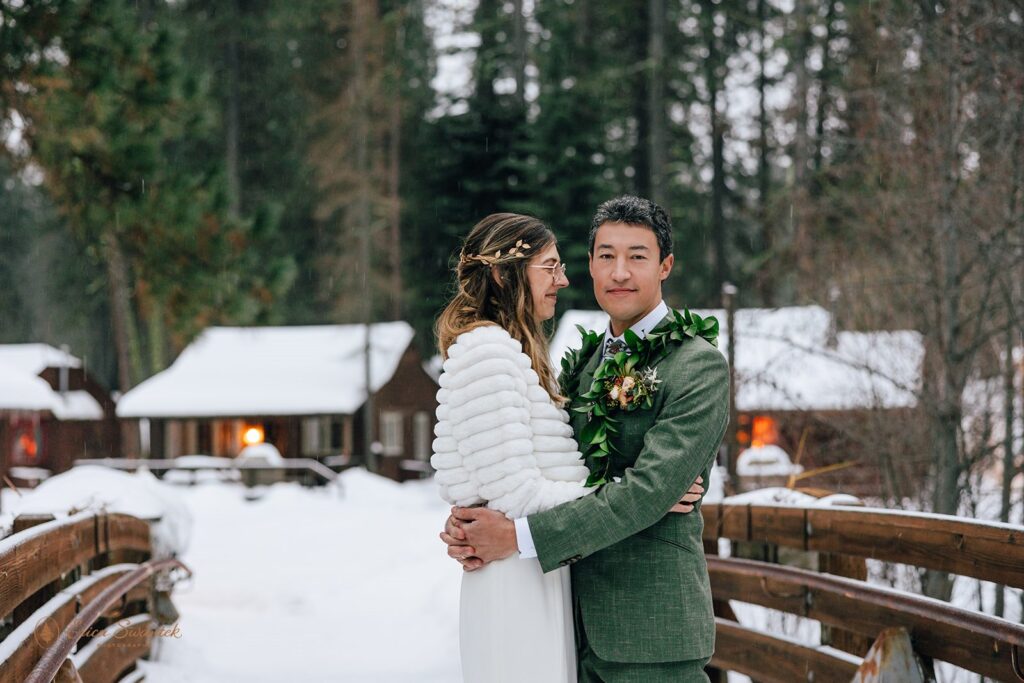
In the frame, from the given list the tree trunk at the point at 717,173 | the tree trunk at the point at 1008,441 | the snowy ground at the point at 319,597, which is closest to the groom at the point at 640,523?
the snowy ground at the point at 319,597

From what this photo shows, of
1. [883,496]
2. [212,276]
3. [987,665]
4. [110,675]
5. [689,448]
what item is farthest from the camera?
[212,276]

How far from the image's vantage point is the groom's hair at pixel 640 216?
11.1 ft

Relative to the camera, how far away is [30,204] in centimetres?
3891

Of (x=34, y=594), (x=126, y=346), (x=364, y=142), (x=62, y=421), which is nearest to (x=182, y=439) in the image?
(x=126, y=346)

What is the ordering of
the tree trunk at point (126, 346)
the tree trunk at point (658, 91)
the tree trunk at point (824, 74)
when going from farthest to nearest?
the tree trunk at point (126, 346), the tree trunk at point (824, 74), the tree trunk at point (658, 91)

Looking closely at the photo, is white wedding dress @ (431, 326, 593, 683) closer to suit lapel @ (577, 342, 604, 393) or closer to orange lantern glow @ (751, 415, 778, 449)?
suit lapel @ (577, 342, 604, 393)

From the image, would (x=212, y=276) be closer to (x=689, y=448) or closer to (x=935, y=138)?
(x=935, y=138)

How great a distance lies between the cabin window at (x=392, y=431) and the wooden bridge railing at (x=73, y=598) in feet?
76.4

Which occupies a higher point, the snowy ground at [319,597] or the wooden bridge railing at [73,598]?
the wooden bridge railing at [73,598]

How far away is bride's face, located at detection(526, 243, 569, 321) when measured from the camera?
3.38m

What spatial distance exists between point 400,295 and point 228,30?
32.1 ft

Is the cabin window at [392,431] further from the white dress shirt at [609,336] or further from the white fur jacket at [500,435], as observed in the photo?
the white fur jacket at [500,435]

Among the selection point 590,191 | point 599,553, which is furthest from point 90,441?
point 599,553

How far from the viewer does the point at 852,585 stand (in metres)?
4.18
